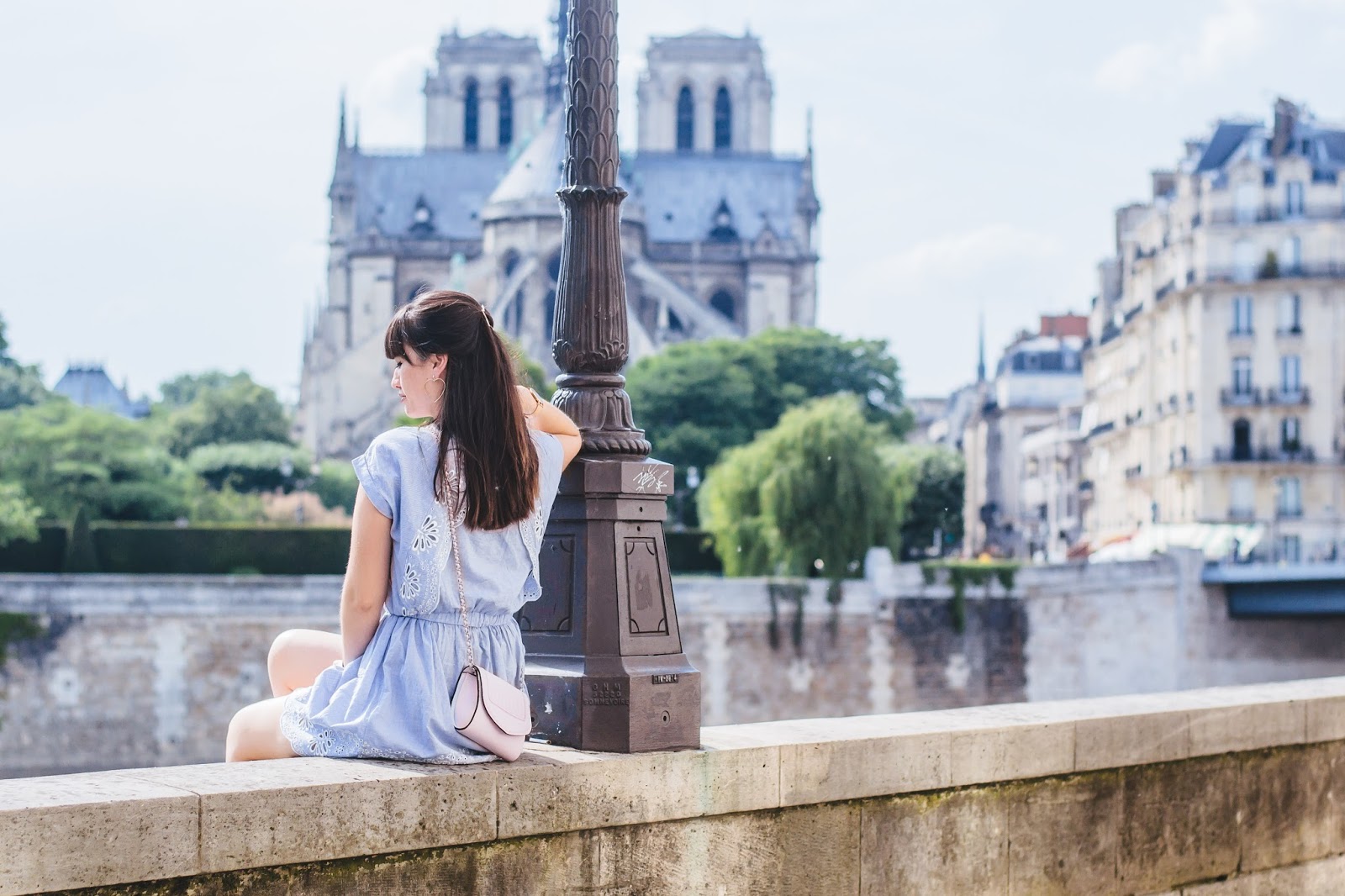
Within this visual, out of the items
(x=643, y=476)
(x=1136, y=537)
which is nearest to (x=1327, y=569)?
(x=1136, y=537)

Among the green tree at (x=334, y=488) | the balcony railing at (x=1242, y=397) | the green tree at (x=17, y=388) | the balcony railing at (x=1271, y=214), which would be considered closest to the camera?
the balcony railing at (x=1242, y=397)

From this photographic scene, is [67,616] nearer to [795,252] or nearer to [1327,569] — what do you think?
[1327,569]

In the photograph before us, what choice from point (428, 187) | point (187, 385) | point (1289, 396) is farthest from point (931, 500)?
point (187, 385)

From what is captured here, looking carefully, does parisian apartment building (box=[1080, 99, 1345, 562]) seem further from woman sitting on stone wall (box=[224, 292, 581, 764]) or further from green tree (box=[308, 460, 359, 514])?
woman sitting on stone wall (box=[224, 292, 581, 764])

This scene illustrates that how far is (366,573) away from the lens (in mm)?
4195

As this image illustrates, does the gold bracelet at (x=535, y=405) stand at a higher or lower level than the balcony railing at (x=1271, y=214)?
lower

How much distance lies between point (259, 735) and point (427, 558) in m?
0.56

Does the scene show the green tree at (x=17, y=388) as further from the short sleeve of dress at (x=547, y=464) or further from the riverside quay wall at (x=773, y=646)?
the short sleeve of dress at (x=547, y=464)

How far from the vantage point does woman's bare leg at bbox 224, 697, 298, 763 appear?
427 centimetres

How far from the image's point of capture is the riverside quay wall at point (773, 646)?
29.2m

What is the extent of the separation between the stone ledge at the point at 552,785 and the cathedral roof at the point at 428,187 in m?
72.1

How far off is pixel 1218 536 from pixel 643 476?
37.0 m

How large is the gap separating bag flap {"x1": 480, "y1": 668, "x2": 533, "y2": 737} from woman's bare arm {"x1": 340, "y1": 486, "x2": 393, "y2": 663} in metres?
0.28

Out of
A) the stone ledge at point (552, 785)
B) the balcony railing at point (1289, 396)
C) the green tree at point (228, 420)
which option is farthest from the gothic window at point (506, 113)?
the stone ledge at point (552, 785)
